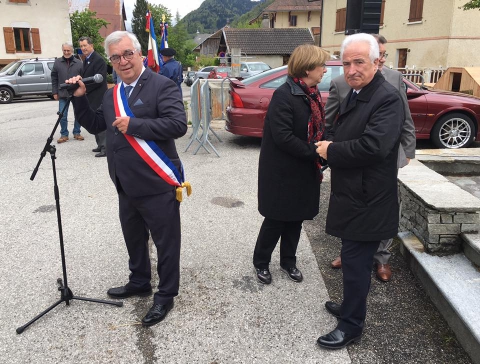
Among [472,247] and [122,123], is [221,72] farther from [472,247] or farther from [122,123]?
[122,123]

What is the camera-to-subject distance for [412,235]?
12.5 ft

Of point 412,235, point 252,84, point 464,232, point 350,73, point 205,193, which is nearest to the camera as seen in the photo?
point 350,73

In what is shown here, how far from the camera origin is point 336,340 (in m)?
2.63

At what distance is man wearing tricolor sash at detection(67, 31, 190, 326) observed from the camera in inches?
104

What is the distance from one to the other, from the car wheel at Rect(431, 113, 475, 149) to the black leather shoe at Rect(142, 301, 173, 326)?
6.44 metres

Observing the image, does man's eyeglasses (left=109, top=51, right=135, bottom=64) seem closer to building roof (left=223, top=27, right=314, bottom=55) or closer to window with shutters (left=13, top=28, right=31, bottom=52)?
window with shutters (left=13, top=28, right=31, bottom=52)

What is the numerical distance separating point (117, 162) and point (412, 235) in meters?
2.63

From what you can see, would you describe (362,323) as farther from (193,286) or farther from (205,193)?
(205,193)

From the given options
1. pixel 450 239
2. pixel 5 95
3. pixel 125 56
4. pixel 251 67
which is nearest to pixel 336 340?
pixel 450 239

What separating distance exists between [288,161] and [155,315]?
142cm

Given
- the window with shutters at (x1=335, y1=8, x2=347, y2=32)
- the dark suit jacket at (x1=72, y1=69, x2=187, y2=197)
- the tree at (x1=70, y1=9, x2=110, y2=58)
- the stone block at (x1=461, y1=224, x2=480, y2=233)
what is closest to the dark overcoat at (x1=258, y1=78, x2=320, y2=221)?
the dark suit jacket at (x1=72, y1=69, x2=187, y2=197)

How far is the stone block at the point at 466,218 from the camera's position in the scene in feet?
10.8

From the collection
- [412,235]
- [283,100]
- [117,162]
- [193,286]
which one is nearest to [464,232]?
[412,235]

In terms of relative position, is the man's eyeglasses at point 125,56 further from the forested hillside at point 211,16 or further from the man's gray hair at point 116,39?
the forested hillside at point 211,16
